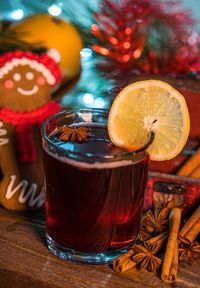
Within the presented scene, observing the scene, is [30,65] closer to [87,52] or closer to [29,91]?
[29,91]

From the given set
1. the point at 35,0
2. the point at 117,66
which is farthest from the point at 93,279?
the point at 35,0

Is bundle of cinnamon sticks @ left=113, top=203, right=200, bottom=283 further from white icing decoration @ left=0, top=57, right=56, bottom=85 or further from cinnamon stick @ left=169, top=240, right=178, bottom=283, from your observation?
white icing decoration @ left=0, top=57, right=56, bottom=85

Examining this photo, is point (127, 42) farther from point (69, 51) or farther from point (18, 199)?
point (18, 199)

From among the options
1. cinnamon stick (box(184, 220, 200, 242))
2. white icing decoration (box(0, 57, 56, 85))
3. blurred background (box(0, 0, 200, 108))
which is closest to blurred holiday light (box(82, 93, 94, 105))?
blurred background (box(0, 0, 200, 108))

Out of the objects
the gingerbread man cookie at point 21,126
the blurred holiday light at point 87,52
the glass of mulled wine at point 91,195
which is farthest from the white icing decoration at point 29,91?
the blurred holiday light at point 87,52

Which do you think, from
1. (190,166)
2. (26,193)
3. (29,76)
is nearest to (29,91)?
(29,76)
